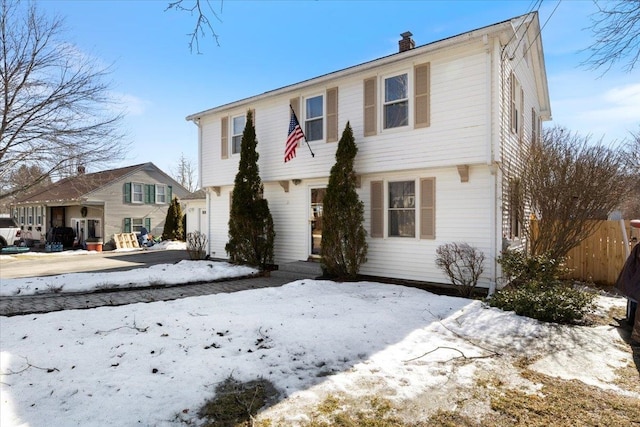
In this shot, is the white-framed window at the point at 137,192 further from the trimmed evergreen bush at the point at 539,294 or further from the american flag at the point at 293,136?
the trimmed evergreen bush at the point at 539,294

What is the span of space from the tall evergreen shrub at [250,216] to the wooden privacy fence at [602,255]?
Answer: 7.63m

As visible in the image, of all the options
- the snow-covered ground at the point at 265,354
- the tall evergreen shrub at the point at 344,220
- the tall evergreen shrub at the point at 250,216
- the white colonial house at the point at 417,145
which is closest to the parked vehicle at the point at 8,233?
the tall evergreen shrub at the point at 250,216

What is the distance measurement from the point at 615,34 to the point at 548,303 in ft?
12.8

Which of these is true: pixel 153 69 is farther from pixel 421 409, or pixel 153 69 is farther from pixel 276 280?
pixel 421 409

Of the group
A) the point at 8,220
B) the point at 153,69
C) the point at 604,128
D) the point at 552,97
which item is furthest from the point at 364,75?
the point at 8,220

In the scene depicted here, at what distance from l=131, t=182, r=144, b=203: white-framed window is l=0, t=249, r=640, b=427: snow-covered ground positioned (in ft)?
68.4

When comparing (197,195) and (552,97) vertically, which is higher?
(552,97)

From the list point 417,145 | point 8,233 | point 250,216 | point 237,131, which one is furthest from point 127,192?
point 417,145

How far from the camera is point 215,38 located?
13.5 feet

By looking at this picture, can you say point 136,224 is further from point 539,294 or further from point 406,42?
point 539,294

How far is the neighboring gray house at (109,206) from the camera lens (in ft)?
74.3

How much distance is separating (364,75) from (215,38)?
20.1ft

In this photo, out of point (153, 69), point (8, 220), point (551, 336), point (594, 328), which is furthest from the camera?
point (8, 220)

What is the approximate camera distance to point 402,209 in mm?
9156
